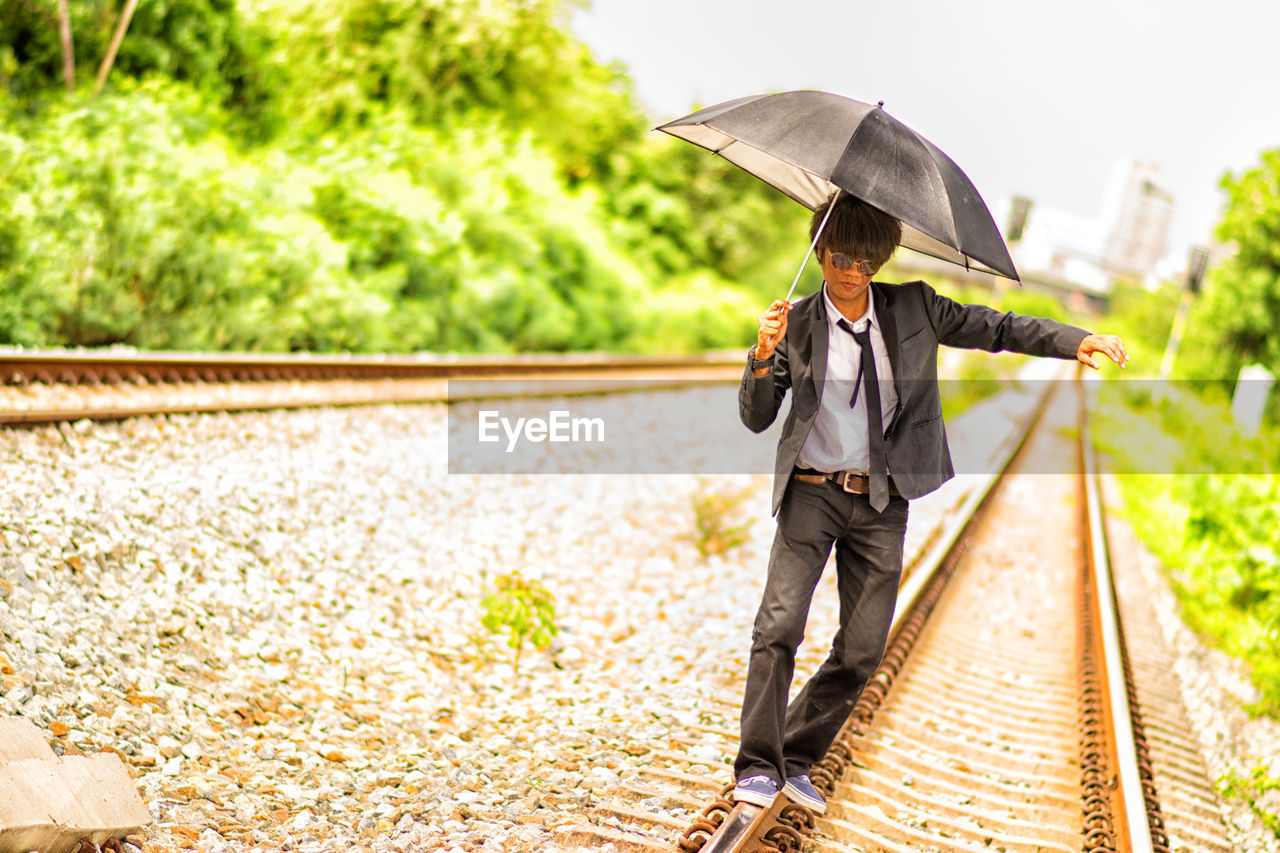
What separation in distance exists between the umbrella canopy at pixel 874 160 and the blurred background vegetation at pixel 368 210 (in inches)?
201

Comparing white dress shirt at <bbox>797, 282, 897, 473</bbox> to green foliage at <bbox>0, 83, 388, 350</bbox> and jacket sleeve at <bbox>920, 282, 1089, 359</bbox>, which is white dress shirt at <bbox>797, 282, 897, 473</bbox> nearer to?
jacket sleeve at <bbox>920, 282, 1089, 359</bbox>

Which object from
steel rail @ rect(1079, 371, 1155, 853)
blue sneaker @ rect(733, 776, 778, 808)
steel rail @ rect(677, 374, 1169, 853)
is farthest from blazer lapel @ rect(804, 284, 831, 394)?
steel rail @ rect(1079, 371, 1155, 853)

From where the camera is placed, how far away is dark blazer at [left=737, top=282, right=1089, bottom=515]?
3164 mm

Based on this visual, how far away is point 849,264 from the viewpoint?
3.10m

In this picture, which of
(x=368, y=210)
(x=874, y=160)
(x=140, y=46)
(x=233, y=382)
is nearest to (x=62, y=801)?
(x=874, y=160)

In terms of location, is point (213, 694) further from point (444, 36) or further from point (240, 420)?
point (444, 36)

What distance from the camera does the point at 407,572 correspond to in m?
5.87

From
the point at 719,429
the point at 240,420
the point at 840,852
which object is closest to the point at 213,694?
the point at 840,852

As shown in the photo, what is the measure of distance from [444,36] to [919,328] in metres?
15.6

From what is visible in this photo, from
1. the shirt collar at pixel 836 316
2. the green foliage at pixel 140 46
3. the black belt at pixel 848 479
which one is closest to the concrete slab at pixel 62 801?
the black belt at pixel 848 479

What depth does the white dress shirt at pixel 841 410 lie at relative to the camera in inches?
126

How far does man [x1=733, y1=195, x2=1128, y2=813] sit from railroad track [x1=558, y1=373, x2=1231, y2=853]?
0.41 metres

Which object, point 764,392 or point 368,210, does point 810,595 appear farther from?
point 368,210

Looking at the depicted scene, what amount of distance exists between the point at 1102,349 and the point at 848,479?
88 cm
